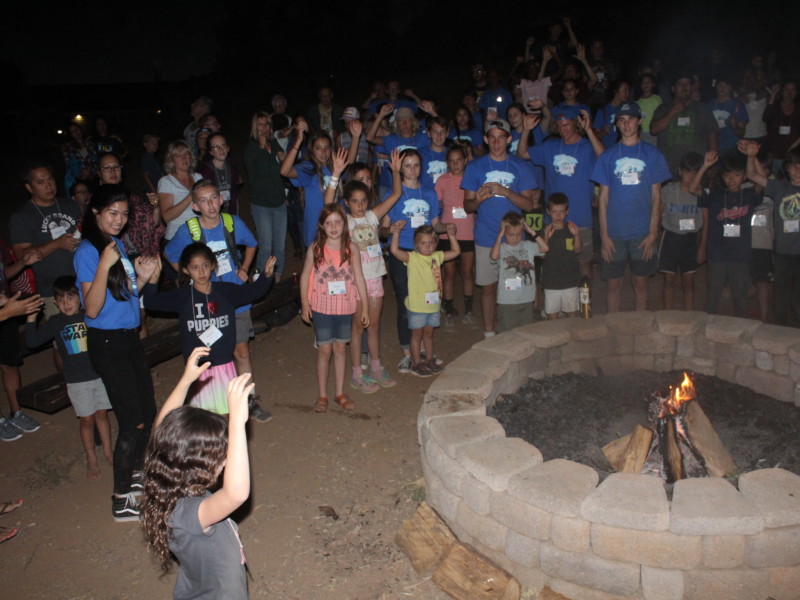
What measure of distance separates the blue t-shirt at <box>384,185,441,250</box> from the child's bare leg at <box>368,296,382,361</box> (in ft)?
2.39

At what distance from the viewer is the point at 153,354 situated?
5.79 m

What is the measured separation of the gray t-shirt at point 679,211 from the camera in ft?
20.3

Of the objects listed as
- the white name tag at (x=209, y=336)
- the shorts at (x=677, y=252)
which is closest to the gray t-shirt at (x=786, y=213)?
the shorts at (x=677, y=252)

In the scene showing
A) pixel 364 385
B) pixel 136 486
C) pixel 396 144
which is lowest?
pixel 136 486

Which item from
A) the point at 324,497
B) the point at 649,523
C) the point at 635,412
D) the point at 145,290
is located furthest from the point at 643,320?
the point at 145,290

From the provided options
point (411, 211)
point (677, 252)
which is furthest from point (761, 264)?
point (411, 211)

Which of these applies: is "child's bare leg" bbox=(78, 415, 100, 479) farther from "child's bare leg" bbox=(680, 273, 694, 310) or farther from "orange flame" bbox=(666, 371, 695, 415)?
"child's bare leg" bbox=(680, 273, 694, 310)

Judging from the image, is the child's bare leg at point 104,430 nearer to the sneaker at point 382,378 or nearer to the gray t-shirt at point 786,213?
the sneaker at point 382,378

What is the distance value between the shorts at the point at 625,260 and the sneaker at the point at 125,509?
4596 millimetres

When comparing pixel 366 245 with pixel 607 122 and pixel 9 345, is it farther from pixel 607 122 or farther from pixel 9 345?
pixel 607 122

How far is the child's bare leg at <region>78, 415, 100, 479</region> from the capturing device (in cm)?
468

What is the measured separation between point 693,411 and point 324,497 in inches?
99.4

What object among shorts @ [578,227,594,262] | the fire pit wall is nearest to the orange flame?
the fire pit wall

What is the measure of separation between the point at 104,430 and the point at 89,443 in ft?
0.46
